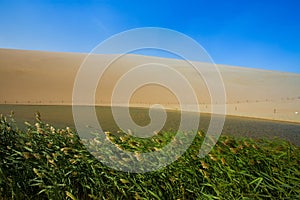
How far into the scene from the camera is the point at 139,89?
5041cm

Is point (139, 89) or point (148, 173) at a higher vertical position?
point (139, 89)

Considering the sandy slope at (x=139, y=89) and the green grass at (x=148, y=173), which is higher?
the sandy slope at (x=139, y=89)

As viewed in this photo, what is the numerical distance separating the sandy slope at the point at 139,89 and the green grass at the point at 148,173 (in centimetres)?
2474

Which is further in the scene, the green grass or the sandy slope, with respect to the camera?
the sandy slope

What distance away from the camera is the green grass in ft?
10.2

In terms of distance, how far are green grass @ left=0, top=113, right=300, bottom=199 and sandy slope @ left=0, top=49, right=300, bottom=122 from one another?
24741 millimetres

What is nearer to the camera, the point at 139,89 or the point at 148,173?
the point at 148,173

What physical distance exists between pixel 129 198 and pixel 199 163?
105cm

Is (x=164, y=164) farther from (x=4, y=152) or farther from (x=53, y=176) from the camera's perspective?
(x=4, y=152)

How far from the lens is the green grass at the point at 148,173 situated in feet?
10.2

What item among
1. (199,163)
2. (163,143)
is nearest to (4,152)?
(163,143)

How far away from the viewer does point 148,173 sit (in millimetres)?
3713

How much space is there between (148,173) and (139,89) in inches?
1843

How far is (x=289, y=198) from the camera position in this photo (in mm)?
2828
